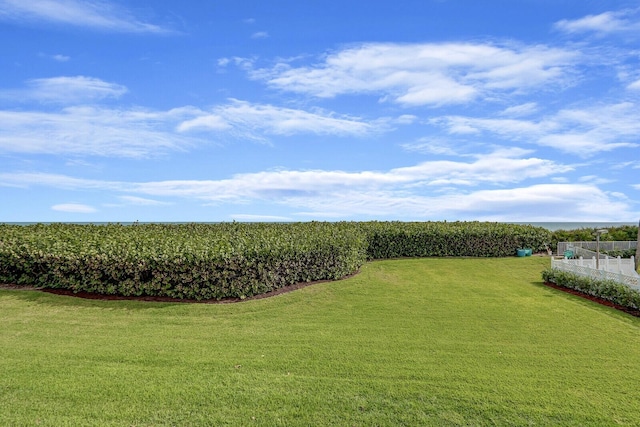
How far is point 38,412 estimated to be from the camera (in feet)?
16.1

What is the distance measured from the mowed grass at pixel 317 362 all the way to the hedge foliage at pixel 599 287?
0.62 m

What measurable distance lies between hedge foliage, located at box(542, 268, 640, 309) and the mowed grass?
620 mm

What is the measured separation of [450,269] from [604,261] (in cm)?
481

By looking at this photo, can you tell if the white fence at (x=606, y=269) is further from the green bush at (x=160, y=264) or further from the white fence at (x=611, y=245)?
the green bush at (x=160, y=264)

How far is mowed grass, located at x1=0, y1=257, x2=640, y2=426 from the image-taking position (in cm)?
492

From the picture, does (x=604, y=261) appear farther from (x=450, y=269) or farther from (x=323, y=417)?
(x=323, y=417)

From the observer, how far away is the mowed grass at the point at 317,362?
492 centimetres

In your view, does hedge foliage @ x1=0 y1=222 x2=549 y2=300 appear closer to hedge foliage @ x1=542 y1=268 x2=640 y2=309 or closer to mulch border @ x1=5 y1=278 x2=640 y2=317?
mulch border @ x1=5 y1=278 x2=640 y2=317

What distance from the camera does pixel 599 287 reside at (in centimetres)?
1111

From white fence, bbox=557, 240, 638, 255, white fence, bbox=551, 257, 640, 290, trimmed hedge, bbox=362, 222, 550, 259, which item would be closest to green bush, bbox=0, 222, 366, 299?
trimmed hedge, bbox=362, 222, 550, 259

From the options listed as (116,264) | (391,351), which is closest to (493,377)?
(391,351)

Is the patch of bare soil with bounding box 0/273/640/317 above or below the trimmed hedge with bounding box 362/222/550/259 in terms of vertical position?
below

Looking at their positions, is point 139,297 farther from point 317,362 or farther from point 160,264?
point 317,362

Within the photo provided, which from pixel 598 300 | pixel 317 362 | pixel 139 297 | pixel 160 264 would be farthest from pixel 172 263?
pixel 598 300
